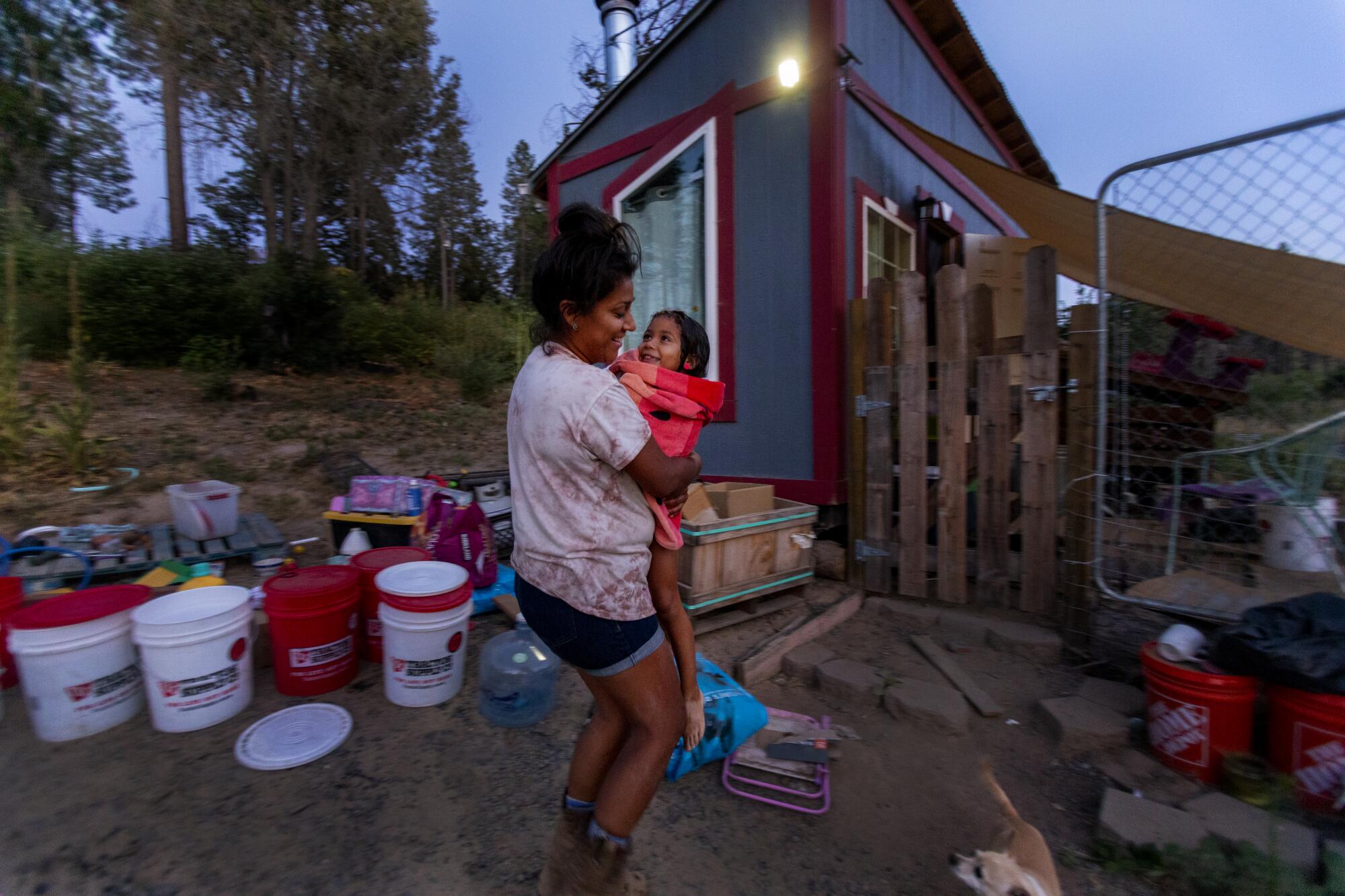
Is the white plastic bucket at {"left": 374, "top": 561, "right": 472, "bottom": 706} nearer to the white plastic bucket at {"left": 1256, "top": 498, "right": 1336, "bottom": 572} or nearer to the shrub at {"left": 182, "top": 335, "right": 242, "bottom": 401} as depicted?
the white plastic bucket at {"left": 1256, "top": 498, "right": 1336, "bottom": 572}

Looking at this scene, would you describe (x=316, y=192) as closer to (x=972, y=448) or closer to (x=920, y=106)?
(x=920, y=106)

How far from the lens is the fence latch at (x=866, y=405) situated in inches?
158

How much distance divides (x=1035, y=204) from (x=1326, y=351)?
211 cm

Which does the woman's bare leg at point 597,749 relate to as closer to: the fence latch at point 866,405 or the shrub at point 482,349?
the fence latch at point 866,405

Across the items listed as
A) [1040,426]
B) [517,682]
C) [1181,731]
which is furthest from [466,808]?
[1040,426]

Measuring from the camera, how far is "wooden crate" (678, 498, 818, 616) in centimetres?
344

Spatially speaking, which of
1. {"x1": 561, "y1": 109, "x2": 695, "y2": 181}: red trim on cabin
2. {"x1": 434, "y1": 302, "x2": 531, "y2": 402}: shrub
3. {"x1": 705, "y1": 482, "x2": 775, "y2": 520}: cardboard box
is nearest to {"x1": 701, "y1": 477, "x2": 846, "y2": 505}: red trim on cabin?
{"x1": 705, "y1": 482, "x2": 775, "y2": 520}: cardboard box

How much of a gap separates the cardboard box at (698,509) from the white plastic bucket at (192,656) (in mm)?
2313

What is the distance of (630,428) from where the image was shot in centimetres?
134

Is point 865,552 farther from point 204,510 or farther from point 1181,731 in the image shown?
point 204,510

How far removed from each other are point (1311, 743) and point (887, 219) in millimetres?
4530

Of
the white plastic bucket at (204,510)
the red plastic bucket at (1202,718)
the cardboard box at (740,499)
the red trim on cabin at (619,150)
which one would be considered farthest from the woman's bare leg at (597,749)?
the red trim on cabin at (619,150)

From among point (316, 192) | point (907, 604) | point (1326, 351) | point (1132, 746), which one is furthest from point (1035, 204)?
point (316, 192)

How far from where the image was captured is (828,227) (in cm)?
433
